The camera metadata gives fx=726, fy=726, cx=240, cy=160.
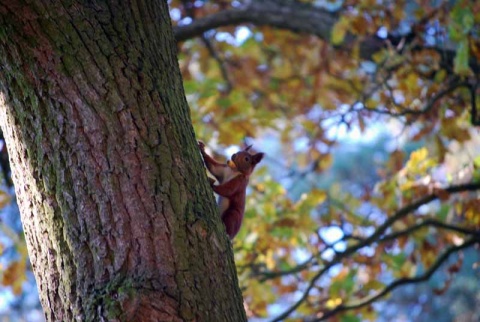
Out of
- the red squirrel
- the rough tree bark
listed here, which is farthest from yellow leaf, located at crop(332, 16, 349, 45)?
the rough tree bark

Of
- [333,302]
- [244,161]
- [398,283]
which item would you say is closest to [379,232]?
[398,283]

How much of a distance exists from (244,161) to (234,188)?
122mm

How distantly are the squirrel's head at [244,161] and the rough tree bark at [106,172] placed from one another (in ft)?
2.58

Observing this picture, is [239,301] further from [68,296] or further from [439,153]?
[439,153]

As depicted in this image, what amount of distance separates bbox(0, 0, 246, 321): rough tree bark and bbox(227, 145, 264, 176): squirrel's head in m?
0.79

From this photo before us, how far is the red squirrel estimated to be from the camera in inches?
112

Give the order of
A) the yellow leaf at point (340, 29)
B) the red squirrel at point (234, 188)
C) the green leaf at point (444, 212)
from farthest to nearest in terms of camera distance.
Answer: the green leaf at point (444, 212) < the yellow leaf at point (340, 29) < the red squirrel at point (234, 188)

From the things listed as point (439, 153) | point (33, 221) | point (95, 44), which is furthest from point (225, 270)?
point (439, 153)

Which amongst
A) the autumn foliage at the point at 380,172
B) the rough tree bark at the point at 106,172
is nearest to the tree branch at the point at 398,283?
the autumn foliage at the point at 380,172

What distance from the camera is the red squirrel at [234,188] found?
9.34 feet

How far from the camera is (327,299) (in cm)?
463

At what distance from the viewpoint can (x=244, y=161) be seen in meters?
2.89

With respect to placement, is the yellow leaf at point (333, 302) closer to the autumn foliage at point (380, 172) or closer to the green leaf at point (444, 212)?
the autumn foliage at point (380, 172)

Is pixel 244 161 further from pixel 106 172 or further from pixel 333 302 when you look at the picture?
pixel 333 302
